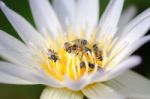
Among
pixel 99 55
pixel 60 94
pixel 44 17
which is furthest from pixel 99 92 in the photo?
pixel 44 17

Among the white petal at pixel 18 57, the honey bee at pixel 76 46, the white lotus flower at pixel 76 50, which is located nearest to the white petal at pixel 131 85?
the white lotus flower at pixel 76 50

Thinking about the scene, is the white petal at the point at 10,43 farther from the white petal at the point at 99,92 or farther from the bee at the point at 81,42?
the white petal at the point at 99,92

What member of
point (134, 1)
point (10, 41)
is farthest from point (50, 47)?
point (134, 1)

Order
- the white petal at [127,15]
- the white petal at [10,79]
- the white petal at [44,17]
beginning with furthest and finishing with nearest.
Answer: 1. the white petal at [127,15]
2. the white petal at [44,17]
3. the white petal at [10,79]

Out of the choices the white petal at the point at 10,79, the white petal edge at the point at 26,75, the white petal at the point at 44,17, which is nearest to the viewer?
the white petal edge at the point at 26,75

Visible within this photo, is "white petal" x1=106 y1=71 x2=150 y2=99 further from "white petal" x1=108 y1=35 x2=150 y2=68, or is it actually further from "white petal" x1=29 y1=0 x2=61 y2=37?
"white petal" x1=29 y1=0 x2=61 y2=37

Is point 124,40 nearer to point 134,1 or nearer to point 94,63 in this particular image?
point 94,63
